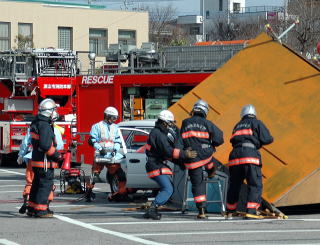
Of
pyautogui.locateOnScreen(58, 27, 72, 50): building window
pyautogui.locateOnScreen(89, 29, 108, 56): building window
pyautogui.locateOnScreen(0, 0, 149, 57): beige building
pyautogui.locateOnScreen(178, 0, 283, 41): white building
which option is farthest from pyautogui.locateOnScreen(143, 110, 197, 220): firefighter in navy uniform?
pyautogui.locateOnScreen(89, 29, 108, 56): building window

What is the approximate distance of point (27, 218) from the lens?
13.6 meters

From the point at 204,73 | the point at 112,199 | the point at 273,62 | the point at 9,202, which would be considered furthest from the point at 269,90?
the point at 204,73

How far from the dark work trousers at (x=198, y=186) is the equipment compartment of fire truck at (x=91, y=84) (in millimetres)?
8488

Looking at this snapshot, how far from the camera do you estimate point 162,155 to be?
13.4 metres

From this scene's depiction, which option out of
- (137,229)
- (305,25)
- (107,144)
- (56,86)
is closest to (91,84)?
(56,86)

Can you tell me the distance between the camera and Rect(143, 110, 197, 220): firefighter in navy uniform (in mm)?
13258

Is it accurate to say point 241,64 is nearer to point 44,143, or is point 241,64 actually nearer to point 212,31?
point 44,143

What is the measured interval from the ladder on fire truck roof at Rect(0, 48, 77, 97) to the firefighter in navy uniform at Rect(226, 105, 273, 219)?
13942 millimetres

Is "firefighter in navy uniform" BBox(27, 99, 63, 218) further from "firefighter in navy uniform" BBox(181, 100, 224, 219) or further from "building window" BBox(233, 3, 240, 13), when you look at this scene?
"building window" BBox(233, 3, 240, 13)

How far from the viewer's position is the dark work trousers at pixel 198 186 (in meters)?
13.2

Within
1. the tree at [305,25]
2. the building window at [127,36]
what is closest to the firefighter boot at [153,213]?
the tree at [305,25]

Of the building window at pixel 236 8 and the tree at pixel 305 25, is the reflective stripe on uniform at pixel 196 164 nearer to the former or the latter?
the tree at pixel 305 25

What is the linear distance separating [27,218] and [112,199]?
2.85 metres

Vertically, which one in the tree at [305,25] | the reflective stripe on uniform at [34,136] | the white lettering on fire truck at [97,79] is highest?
the tree at [305,25]
